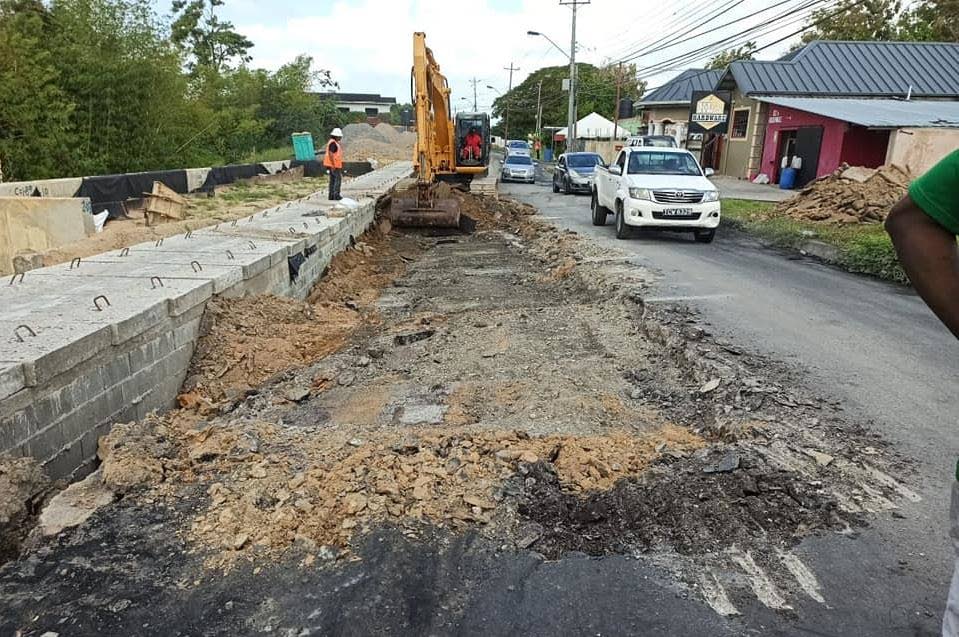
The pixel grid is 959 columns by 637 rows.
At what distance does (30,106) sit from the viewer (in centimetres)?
1588

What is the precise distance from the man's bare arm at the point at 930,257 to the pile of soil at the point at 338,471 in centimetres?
235

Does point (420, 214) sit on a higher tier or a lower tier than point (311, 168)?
lower

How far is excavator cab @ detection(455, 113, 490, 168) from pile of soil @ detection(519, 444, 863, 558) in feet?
58.4

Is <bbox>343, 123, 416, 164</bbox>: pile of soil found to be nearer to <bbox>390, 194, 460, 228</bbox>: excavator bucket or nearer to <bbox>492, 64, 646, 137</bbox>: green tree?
<bbox>492, 64, 646, 137</bbox>: green tree

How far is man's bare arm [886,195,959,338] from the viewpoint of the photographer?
1.75 metres

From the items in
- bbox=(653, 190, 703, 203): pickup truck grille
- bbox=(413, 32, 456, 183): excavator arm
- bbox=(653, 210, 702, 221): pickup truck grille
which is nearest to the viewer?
bbox=(653, 190, 703, 203): pickup truck grille

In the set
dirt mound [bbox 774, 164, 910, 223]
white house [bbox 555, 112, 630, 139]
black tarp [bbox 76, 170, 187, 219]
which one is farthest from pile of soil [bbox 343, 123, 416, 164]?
dirt mound [bbox 774, 164, 910, 223]

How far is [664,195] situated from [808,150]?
48.3ft

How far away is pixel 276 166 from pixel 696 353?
24.6m

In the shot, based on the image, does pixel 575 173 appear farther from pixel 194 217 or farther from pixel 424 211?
pixel 194 217

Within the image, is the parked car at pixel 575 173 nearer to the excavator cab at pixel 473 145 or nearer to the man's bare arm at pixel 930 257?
the excavator cab at pixel 473 145

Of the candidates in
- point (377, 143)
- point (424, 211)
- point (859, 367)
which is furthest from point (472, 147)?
point (377, 143)

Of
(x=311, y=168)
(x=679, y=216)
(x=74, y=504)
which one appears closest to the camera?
(x=74, y=504)

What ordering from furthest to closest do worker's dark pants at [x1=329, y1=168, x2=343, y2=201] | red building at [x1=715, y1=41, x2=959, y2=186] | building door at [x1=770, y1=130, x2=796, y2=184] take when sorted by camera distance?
building door at [x1=770, y1=130, x2=796, y2=184]
red building at [x1=715, y1=41, x2=959, y2=186]
worker's dark pants at [x1=329, y1=168, x2=343, y2=201]
